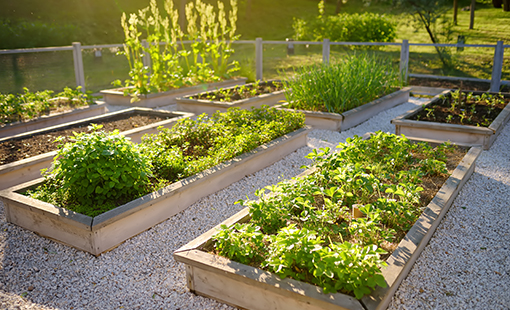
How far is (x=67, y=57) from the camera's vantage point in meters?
8.41

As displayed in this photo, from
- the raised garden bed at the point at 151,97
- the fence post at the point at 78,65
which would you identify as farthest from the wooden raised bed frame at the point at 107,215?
the fence post at the point at 78,65

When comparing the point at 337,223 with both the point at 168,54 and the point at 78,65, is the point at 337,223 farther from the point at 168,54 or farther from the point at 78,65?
the point at 78,65

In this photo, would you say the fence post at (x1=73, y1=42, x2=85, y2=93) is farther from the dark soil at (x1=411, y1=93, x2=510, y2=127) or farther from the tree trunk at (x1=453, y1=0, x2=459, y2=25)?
the tree trunk at (x1=453, y1=0, x2=459, y2=25)

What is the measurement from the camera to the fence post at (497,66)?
350 inches

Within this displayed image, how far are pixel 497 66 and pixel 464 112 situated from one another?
157 inches

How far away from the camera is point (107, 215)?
3.16m

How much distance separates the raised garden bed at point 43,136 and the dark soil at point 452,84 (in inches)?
250

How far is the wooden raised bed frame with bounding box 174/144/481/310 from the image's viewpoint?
7.30 feet

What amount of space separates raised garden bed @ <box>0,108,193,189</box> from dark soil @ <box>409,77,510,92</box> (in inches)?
250

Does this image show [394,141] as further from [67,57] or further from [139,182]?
[67,57]

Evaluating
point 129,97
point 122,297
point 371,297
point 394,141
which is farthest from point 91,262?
point 129,97

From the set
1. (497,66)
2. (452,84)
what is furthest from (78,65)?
(497,66)

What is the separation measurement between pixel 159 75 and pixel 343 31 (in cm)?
970

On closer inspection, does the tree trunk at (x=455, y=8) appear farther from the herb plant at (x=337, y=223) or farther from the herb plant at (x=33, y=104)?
the herb plant at (x=33, y=104)
